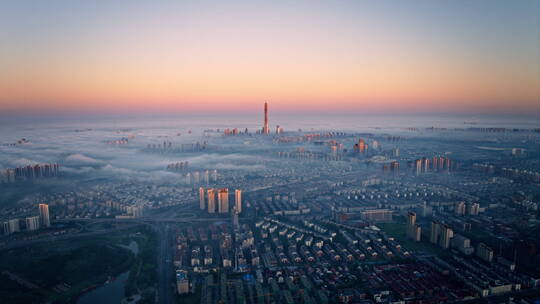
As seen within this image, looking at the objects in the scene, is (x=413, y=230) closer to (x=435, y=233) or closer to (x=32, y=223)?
(x=435, y=233)

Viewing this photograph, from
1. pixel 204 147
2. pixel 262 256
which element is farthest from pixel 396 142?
pixel 262 256

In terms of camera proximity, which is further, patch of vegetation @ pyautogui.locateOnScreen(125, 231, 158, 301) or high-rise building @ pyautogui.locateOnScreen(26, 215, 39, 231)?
high-rise building @ pyautogui.locateOnScreen(26, 215, 39, 231)

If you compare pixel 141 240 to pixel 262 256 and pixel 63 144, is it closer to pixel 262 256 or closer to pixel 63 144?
pixel 262 256

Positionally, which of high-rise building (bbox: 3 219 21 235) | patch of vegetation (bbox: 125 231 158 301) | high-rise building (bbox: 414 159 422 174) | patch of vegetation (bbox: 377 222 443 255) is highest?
high-rise building (bbox: 414 159 422 174)

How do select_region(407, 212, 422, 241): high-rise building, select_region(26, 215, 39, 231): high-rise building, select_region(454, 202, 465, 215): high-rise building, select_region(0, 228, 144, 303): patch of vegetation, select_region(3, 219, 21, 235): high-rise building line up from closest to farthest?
select_region(0, 228, 144, 303): patch of vegetation < select_region(407, 212, 422, 241): high-rise building < select_region(3, 219, 21, 235): high-rise building < select_region(26, 215, 39, 231): high-rise building < select_region(454, 202, 465, 215): high-rise building

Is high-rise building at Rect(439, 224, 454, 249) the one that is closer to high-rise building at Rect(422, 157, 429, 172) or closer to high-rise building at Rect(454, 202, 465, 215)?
high-rise building at Rect(454, 202, 465, 215)

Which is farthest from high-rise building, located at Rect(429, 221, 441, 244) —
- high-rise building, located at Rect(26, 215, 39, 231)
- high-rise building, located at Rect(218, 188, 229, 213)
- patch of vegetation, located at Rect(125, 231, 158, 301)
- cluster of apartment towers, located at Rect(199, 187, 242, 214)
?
high-rise building, located at Rect(26, 215, 39, 231)

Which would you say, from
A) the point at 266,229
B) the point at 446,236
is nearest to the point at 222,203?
the point at 266,229

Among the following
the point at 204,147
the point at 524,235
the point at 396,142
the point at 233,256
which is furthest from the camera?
the point at 396,142

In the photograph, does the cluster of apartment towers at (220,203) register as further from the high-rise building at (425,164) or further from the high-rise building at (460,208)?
the high-rise building at (425,164)
